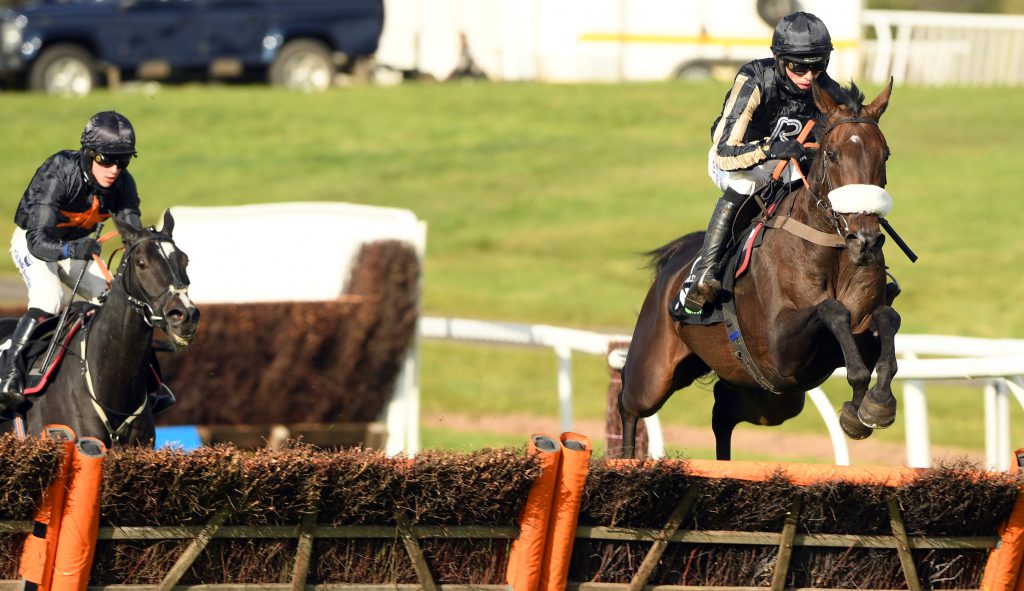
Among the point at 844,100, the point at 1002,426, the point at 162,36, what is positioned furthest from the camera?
the point at 162,36

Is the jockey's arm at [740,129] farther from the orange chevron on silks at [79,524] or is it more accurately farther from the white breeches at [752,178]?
the orange chevron on silks at [79,524]

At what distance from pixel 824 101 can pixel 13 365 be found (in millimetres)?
3987

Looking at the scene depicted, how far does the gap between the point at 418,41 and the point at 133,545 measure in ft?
83.8

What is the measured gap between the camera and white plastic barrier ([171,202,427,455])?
12859 millimetres

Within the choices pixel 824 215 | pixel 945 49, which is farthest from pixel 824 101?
pixel 945 49

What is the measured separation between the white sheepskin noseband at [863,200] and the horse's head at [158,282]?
2.84m

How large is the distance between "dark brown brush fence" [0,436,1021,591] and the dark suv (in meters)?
21.6

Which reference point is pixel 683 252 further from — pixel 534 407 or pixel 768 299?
pixel 534 407

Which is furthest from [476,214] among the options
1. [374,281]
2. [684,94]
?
[374,281]

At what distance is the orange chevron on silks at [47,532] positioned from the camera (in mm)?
5148

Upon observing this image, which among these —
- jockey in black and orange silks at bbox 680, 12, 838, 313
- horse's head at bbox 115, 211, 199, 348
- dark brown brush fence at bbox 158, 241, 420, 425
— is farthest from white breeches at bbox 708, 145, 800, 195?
dark brown brush fence at bbox 158, 241, 420, 425

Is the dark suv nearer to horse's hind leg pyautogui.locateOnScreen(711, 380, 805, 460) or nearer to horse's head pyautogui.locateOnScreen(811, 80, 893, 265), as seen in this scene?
horse's hind leg pyautogui.locateOnScreen(711, 380, 805, 460)

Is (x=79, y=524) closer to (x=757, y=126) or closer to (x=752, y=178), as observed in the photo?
(x=752, y=178)

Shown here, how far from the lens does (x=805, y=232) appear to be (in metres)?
6.49
